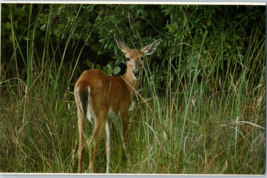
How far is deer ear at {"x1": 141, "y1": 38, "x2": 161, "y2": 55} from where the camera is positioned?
14.2 ft

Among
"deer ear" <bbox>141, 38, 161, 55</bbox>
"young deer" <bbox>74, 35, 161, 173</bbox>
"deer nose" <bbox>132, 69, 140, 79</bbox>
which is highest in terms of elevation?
"deer ear" <bbox>141, 38, 161, 55</bbox>

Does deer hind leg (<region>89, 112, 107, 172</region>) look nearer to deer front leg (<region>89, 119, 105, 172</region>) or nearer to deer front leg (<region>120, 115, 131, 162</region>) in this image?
deer front leg (<region>89, 119, 105, 172</region>)

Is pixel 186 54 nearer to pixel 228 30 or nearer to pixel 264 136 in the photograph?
pixel 228 30

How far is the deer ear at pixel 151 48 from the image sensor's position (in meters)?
4.34

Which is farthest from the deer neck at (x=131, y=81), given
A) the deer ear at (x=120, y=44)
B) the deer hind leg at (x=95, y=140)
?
the deer hind leg at (x=95, y=140)

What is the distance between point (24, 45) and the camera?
434 cm

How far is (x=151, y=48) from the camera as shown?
436 centimetres

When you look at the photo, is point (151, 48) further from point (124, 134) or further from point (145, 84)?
point (124, 134)

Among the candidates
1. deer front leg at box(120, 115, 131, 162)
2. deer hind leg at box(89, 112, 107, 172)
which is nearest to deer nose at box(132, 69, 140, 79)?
deer front leg at box(120, 115, 131, 162)

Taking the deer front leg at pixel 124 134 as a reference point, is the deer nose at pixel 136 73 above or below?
above

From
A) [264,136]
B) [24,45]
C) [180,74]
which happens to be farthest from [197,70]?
[24,45]

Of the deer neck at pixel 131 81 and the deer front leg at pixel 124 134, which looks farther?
the deer neck at pixel 131 81

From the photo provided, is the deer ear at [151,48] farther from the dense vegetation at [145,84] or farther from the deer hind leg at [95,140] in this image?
the deer hind leg at [95,140]

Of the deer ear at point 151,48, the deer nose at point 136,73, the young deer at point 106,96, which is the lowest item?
the young deer at point 106,96
